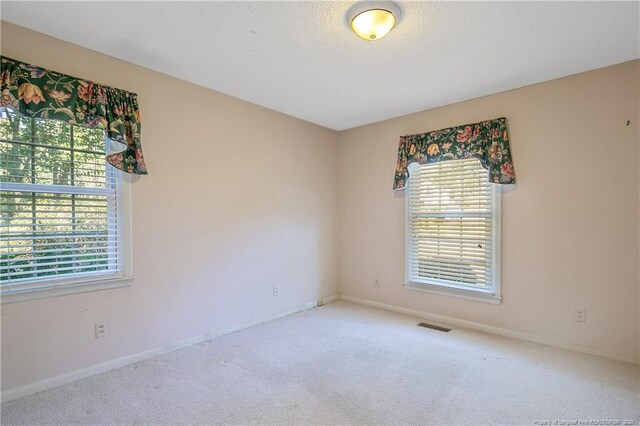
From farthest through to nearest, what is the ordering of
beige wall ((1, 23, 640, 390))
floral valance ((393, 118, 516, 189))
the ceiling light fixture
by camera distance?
1. floral valance ((393, 118, 516, 189))
2. beige wall ((1, 23, 640, 390))
3. the ceiling light fixture

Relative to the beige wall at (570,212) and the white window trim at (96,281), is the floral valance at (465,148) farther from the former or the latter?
the white window trim at (96,281)

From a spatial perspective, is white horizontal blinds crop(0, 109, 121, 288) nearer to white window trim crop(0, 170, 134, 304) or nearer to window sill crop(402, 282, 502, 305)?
white window trim crop(0, 170, 134, 304)

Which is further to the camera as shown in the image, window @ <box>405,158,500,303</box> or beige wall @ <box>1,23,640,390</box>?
window @ <box>405,158,500,303</box>

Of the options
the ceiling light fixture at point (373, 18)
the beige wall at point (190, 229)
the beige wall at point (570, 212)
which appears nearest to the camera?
the ceiling light fixture at point (373, 18)

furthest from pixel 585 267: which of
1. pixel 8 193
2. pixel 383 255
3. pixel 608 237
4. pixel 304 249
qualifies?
pixel 8 193

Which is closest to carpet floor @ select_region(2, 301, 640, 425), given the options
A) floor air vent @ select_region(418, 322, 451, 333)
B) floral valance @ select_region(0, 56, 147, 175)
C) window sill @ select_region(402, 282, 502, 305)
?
floor air vent @ select_region(418, 322, 451, 333)

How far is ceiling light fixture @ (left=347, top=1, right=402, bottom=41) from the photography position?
1.97m

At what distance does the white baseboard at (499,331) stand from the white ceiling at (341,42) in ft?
7.94

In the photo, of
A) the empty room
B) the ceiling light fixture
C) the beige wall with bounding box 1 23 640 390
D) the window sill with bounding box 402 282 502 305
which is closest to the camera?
the ceiling light fixture

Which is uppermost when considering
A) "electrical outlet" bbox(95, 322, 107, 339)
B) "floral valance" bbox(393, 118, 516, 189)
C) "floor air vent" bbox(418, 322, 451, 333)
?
"floral valance" bbox(393, 118, 516, 189)

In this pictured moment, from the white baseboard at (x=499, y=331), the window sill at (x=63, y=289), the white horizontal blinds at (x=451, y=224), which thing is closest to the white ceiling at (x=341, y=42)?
the white horizontal blinds at (x=451, y=224)

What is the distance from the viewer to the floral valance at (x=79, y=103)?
215 centimetres

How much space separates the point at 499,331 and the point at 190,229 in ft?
10.7

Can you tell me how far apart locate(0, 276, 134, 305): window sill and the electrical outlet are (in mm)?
275
